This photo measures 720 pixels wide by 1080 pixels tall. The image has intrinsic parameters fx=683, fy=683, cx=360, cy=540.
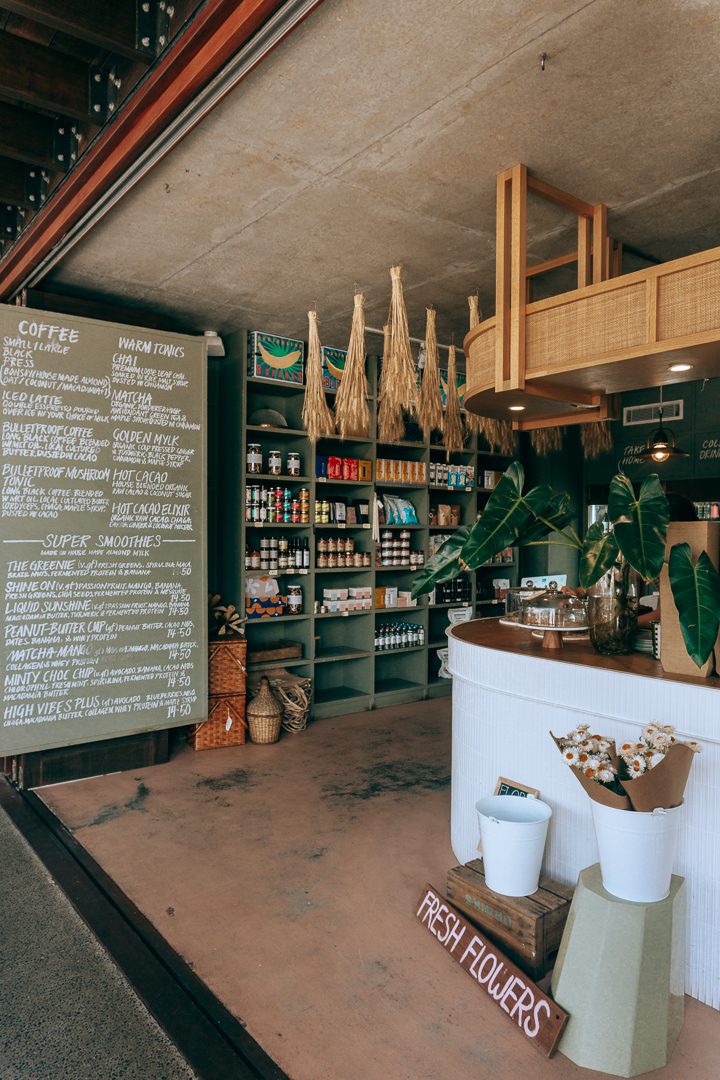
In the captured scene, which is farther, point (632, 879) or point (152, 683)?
point (152, 683)

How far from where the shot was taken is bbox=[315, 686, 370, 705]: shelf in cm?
529

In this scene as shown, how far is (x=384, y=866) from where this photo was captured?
9.37 feet

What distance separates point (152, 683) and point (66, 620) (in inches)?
24.7

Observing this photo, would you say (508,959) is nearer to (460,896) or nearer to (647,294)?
(460,896)

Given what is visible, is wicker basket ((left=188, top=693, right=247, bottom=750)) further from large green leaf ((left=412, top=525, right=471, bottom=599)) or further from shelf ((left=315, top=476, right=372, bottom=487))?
large green leaf ((left=412, top=525, right=471, bottom=599))

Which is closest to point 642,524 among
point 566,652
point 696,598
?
point 696,598

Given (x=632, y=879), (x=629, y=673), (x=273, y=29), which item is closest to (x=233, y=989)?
A: (x=632, y=879)

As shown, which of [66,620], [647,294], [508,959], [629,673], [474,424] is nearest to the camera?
[508,959]

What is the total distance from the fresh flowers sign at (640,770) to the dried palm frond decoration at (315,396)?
2.75 meters

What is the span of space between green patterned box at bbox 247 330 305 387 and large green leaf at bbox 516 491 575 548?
8.81ft

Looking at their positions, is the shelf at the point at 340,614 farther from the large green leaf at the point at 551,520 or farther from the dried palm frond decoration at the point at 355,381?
the large green leaf at the point at 551,520

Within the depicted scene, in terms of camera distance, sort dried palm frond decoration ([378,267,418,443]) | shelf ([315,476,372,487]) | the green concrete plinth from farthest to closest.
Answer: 1. shelf ([315,476,372,487])
2. dried palm frond decoration ([378,267,418,443])
3. the green concrete plinth

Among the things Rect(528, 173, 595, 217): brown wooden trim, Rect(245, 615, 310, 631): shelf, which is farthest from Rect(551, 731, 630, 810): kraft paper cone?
Rect(245, 615, 310, 631): shelf

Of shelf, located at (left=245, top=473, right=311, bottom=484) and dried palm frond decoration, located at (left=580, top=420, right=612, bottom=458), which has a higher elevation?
dried palm frond decoration, located at (left=580, top=420, right=612, bottom=458)
